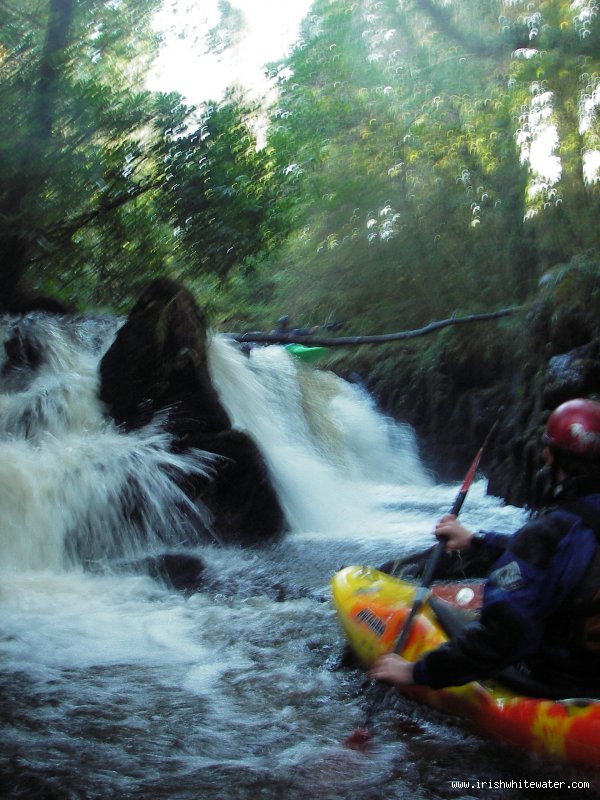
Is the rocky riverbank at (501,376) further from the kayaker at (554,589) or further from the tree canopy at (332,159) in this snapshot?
the kayaker at (554,589)

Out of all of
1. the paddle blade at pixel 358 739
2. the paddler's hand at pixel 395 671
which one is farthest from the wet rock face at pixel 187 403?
the paddler's hand at pixel 395 671

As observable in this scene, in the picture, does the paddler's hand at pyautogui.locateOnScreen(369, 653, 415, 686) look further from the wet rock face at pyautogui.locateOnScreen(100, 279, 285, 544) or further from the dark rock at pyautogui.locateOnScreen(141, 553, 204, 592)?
the wet rock face at pyautogui.locateOnScreen(100, 279, 285, 544)

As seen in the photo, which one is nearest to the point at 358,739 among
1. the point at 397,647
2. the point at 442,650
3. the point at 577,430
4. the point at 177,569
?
the point at 397,647

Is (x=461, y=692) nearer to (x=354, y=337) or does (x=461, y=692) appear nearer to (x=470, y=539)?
(x=470, y=539)

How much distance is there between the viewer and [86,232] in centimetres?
1025

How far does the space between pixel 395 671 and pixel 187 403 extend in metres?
4.34

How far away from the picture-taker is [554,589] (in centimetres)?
200

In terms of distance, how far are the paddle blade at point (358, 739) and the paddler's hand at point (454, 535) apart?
684 millimetres

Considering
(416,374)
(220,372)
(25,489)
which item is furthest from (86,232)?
(25,489)

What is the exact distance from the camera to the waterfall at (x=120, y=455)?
17.3 ft

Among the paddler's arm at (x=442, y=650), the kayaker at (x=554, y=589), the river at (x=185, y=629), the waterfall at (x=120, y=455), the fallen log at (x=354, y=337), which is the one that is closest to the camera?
the kayaker at (x=554, y=589)

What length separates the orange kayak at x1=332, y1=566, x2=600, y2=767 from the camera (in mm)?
2145

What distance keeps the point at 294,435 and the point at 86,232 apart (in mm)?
4309

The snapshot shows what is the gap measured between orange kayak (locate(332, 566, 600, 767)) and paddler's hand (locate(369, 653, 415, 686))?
0.35 m
